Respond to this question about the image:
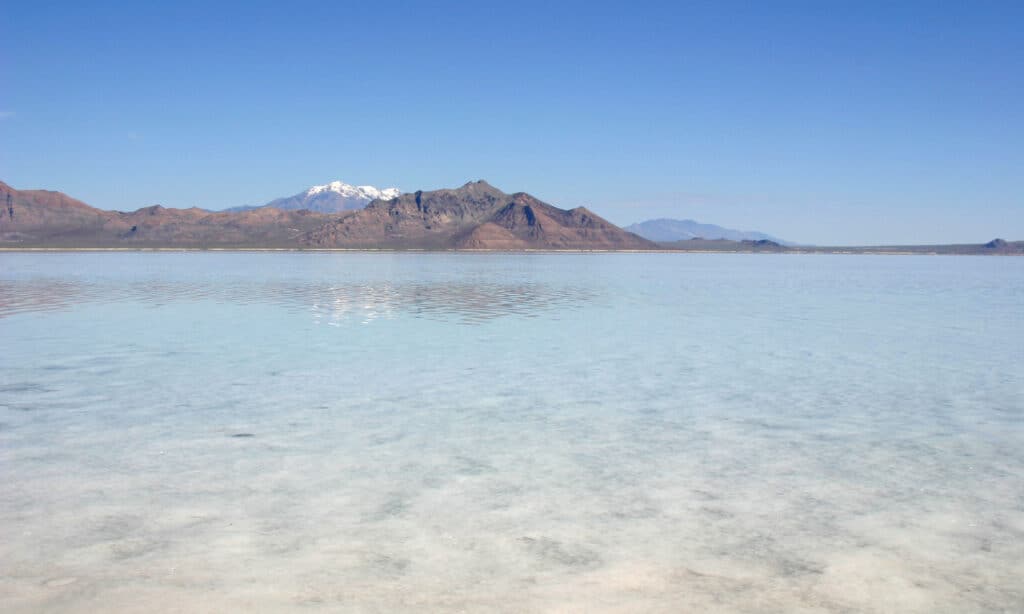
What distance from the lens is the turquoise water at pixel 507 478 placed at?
6488 mm

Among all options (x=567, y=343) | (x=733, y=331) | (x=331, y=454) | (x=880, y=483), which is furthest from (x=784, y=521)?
(x=733, y=331)

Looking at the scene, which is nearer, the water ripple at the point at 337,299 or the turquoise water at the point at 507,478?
the turquoise water at the point at 507,478

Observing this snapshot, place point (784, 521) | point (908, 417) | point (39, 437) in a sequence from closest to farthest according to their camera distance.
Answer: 1. point (784, 521)
2. point (39, 437)
3. point (908, 417)

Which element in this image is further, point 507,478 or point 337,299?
point 337,299

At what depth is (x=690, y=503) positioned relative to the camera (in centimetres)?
859

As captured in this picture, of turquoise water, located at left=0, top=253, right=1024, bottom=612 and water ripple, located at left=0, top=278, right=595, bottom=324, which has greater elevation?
turquoise water, located at left=0, top=253, right=1024, bottom=612

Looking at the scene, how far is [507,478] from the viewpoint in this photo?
947 cm

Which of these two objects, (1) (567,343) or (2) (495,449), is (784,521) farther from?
(1) (567,343)

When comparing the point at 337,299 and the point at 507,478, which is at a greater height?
the point at 507,478

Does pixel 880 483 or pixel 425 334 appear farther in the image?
pixel 425 334

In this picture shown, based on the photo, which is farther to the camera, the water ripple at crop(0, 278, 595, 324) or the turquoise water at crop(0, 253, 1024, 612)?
the water ripple at crop(0, 278, 595, 324)

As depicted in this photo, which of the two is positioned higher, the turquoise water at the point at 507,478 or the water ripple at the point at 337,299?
the turquoise water at the point at 507,478

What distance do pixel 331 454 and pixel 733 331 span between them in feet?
62.9

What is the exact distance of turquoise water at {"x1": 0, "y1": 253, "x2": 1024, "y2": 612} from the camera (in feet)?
21.3
